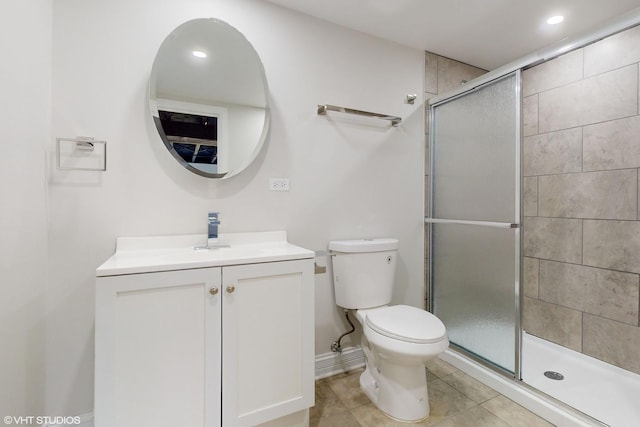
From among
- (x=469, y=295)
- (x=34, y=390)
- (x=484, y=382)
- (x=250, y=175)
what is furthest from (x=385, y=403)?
(x=34, y=390)

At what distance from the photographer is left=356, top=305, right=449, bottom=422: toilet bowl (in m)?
1.38

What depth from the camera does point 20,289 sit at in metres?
1.10

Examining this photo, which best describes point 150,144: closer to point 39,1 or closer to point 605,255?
point 39,1

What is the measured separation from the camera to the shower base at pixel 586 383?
149 centimetres

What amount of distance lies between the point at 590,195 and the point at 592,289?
0.62 m

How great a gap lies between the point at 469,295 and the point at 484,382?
504mm

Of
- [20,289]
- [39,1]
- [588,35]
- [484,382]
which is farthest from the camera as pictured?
[484,382]

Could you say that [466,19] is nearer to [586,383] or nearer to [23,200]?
[586,383]

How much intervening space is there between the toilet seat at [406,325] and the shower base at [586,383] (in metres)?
0.74

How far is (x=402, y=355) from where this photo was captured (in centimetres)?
138

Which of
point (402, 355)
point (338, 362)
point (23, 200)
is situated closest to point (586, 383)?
point (402, 355)

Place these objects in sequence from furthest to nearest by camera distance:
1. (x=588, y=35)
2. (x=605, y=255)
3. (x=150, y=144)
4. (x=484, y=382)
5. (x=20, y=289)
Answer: (x=605, y=255) < (x=484, y=382) < (x=150, y=144) < (x=588, y=35) < (x=20, y=289)

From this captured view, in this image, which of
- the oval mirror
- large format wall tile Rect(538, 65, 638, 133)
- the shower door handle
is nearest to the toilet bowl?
the shower door handle

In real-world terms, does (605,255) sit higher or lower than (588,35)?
lower
